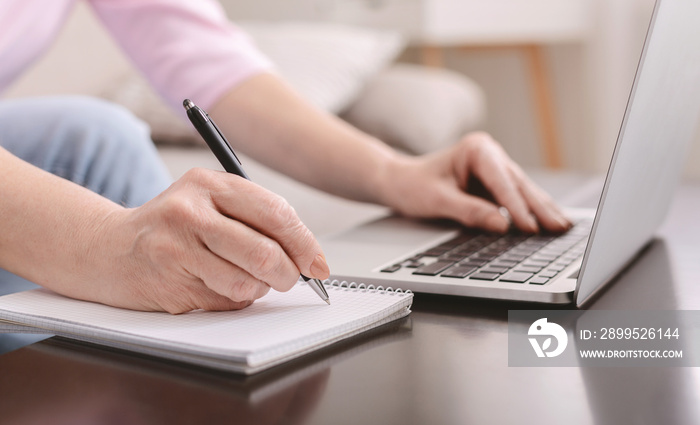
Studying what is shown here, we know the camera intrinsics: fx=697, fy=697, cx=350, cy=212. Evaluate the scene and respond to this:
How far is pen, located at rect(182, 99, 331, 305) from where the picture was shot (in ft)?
1.35


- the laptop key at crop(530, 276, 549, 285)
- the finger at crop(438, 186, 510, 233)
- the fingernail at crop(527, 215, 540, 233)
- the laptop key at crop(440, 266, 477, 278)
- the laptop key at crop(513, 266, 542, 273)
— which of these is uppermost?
the finger at crop(438, 186, 510, 233)

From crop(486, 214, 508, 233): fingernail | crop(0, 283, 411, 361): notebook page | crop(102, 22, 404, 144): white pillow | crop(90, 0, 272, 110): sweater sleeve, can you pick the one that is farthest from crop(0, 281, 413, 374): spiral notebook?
crop(102, 22, 404, 144): white pillow

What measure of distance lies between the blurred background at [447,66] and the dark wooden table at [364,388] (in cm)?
131

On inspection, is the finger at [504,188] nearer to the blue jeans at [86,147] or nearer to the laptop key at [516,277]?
the laptop key at [516,277]

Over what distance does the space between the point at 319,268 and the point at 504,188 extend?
1.02ft

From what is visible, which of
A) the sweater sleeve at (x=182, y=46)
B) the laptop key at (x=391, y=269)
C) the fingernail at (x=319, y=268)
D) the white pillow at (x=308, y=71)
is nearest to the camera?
the fingernail at (x=319, y=268)

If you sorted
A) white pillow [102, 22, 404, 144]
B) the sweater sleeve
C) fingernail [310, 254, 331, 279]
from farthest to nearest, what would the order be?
white pillow [102, 22, 404, 144] < the sweater sleeve < fingernail [310, 254, 331, 279]

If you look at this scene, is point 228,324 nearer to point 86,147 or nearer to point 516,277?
point 516,277

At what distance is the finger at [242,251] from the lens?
39cm

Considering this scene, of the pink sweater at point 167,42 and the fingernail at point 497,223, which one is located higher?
the pink sweater at point 167,42

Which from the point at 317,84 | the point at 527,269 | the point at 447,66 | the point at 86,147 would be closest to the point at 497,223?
the point at 527,269

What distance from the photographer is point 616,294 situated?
19.5 inches

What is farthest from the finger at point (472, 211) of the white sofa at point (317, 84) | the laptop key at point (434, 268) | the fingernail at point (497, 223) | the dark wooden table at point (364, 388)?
the white sofa at point (317, 84)

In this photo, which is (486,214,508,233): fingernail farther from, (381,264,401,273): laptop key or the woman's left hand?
(381,264,401,273): laptop key
